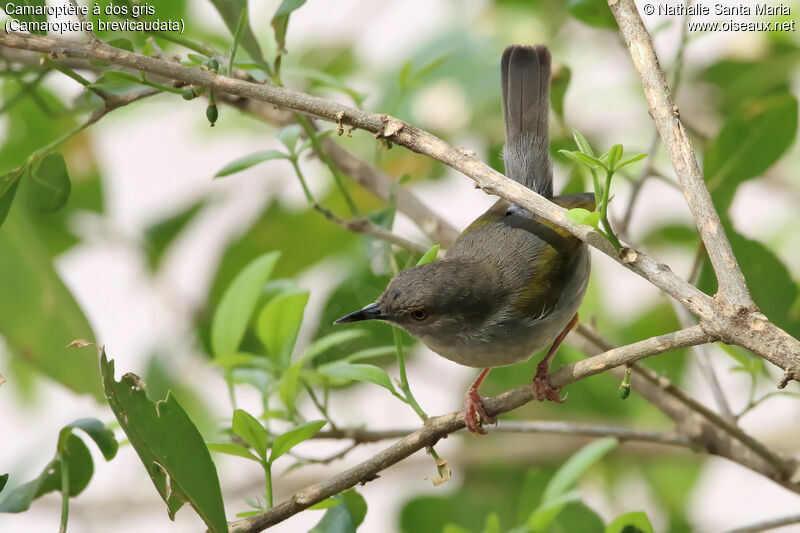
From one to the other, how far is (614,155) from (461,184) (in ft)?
11.3

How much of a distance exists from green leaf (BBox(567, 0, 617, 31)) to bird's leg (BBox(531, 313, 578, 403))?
2.80 feet

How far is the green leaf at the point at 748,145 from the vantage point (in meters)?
2.61

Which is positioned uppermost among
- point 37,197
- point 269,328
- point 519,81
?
point 519,81

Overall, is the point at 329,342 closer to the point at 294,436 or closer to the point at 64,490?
the point at 294,436

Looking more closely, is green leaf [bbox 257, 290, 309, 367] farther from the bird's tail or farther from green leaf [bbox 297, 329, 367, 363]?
the bird's tail

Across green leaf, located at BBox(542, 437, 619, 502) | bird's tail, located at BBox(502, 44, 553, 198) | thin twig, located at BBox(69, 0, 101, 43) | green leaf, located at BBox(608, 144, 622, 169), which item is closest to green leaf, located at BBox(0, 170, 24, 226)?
thin twig, located at BBox(69, 0, 101, 43)

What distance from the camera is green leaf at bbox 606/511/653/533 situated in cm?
200

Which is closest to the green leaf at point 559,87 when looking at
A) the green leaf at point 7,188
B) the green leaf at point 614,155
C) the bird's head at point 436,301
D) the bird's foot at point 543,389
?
the bird's head at point 436,301

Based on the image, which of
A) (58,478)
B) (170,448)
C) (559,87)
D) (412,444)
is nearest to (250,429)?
(170,448)

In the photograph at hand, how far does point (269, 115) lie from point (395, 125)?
1.26 meters

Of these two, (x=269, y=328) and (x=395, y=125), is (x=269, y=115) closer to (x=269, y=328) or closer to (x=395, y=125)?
(x=269, y=328)

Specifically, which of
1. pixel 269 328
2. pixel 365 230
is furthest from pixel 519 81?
pixel 269 328

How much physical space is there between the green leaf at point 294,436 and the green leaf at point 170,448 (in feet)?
0.54

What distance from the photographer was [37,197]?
7.52 feet
